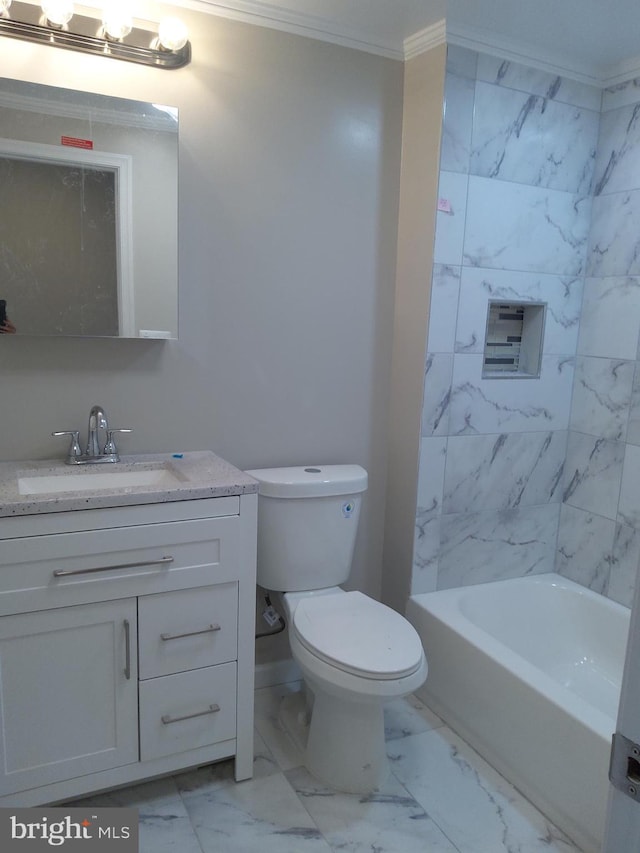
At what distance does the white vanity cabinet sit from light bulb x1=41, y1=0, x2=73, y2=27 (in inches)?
52.9

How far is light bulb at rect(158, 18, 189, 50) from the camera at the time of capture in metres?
1.91

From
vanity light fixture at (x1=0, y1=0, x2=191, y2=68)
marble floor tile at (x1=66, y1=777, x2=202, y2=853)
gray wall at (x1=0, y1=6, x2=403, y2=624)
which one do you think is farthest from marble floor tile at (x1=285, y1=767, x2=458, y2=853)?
vanity light fixture at (x1=0, y1=0, x2=191, y2=68)

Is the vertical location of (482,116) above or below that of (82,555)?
above

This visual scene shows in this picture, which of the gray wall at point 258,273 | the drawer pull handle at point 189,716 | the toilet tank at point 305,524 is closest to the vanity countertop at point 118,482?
the gray wall at point 258,273

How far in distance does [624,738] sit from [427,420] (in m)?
1.82

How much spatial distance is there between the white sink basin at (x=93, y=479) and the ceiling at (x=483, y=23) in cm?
143

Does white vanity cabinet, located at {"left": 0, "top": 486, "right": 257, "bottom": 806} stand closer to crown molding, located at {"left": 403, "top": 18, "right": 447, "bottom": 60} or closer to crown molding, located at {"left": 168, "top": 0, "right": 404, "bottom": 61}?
crown molding, located at {"left": 168, "top": 0, "right": 404, "bottom": 61}

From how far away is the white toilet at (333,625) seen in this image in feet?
6.00

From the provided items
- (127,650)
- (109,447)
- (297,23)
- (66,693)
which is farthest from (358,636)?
(297,23)

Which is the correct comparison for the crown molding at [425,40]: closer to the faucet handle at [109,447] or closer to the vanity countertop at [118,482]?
the vanity countertop at [118,482]

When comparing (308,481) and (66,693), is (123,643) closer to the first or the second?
(66,693)

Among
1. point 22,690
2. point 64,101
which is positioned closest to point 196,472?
point 22,690

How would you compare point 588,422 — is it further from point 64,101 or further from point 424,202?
point 64,101

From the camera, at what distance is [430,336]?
2.36m
